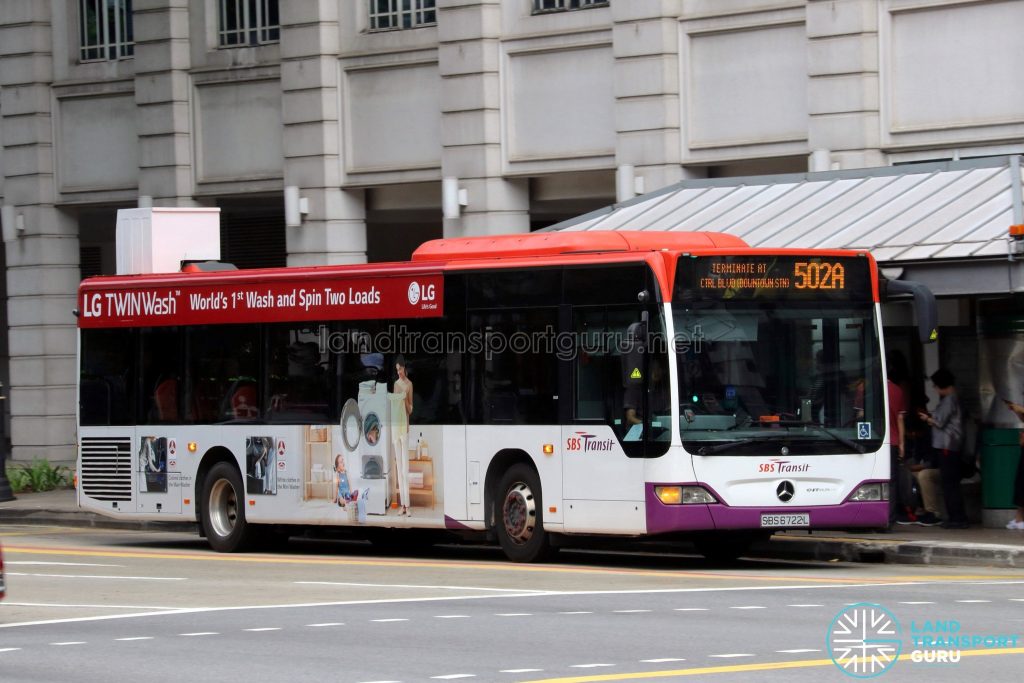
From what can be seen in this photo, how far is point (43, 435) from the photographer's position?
1368 inches

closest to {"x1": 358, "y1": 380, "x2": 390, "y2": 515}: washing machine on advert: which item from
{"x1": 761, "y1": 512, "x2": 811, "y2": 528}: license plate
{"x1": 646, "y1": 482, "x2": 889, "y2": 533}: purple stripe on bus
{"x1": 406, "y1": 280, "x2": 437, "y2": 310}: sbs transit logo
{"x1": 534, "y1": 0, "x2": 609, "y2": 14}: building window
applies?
{"x1": 406, "y1": 280, "x2": 437, "y2": 310}: sbs transit logo

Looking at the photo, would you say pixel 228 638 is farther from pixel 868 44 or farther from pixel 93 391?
pixel 868 44

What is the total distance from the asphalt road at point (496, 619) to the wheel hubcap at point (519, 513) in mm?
365

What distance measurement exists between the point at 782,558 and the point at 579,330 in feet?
11.4

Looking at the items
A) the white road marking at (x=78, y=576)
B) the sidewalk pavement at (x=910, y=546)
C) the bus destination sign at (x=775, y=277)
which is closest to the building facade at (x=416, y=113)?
the sidewalk pavement at (x=910, y=546)

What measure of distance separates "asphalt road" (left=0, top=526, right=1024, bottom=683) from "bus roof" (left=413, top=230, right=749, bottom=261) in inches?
116

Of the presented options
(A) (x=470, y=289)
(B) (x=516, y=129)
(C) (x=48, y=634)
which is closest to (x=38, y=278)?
(B) (x=516, y=129)

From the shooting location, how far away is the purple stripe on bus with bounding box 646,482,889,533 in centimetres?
1675

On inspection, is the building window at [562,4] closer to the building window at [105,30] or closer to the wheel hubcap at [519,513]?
the building window at [105,30]

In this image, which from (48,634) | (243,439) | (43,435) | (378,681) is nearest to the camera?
(378,681)

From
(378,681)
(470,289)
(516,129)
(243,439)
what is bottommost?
(378,681)

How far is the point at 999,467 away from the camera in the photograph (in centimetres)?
1998

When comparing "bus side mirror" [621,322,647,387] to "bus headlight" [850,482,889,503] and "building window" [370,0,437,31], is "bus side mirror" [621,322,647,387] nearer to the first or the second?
"bus headlight" [850,482,889,503]

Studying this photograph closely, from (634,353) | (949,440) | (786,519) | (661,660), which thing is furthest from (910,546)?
(661,660)
